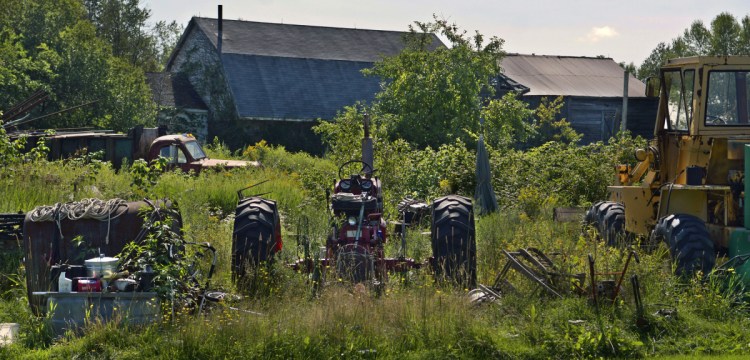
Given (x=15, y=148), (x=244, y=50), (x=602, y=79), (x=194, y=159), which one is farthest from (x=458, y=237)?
(x=602, y=79)

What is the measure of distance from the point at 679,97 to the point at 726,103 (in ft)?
2.09

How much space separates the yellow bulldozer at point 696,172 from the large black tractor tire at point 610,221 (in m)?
0.01

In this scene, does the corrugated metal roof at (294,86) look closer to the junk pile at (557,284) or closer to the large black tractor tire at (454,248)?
the large black tractor tire at (454,248)

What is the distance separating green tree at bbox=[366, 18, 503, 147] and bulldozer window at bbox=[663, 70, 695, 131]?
13.6 metres

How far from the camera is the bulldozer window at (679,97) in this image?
13.4 metres

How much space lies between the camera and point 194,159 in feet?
84.0

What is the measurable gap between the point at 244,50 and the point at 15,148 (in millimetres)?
26134

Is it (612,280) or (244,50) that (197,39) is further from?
(612,280)

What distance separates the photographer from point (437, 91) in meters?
29.2

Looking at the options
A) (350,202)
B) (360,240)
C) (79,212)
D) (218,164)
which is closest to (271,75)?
(218,164)

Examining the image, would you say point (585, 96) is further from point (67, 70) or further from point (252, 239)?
point (252, 239)

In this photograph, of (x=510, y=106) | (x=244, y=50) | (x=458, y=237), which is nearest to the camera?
(x=458, y=237)

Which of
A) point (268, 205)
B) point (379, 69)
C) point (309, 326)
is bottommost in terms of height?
point (309, 326)

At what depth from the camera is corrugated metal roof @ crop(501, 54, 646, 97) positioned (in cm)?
4409
